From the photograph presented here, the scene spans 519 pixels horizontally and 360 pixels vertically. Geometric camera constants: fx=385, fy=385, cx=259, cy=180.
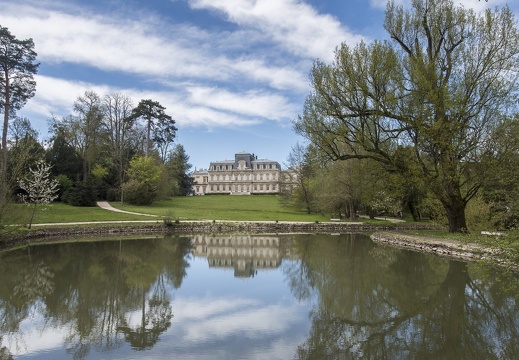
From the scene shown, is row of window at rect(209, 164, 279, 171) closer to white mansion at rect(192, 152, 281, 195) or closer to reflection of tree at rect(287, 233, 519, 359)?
white mansion at rect(192, 152, 281, 195)

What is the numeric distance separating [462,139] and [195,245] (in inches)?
471

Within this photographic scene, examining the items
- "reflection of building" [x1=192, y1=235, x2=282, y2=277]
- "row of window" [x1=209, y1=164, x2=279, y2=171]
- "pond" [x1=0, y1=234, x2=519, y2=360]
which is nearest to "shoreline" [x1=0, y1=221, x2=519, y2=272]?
"pond" [x1=0, y1=234, x2=519, y2=360]

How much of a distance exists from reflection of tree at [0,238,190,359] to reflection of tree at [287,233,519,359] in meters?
2.83

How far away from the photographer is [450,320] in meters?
6.27

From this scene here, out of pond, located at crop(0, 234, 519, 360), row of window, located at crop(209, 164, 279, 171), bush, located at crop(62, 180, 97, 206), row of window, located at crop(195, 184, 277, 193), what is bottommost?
pond, located at crop(0, 234, 519, 360)

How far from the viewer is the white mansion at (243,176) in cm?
7788

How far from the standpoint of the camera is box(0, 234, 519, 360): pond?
16.7 feet

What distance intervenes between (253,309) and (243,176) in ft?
236

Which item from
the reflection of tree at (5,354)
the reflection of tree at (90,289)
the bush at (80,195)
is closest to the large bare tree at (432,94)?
the reflection of tree at (90,289)

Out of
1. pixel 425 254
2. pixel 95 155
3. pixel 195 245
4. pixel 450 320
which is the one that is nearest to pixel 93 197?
pixel 95 155

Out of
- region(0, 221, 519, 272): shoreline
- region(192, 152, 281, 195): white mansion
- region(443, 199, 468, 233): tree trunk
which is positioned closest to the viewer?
region(0, 221, 519, 272): shoreline

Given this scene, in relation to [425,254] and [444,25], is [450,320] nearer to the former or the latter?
[425,254]

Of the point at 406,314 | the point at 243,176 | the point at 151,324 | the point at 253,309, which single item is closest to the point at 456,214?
the point at 406,314

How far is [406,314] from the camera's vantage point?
6641mm
